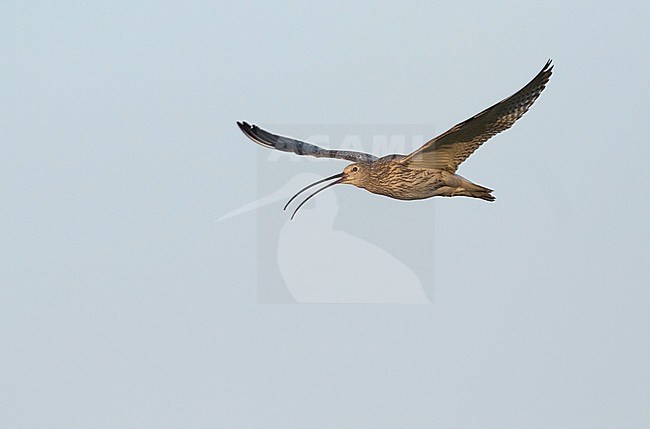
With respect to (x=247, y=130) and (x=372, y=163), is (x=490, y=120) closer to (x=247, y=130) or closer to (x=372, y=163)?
(x=372, y=163)

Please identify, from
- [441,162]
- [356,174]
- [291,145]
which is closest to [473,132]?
[441,162]

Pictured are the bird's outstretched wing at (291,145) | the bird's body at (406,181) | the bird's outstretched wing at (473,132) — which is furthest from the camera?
the bird's outstretched wing at (291,145)

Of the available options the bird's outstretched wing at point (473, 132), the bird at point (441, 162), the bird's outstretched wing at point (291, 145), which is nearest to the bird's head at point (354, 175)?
the bird at point (441, 162)

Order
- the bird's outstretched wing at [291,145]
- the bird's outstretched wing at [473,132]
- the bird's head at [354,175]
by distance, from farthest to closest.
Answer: the bird's outstretched wing at [291,145]
the bird's head at [354,175]
the bird's outstretched wing at [473,132]

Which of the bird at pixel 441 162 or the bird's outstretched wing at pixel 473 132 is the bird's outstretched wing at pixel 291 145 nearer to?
the bird at pixel 441 162

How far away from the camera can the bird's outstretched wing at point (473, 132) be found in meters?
10.8

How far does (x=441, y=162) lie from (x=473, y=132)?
0.47 meters

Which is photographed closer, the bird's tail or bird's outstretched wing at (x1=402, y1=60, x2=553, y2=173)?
bird's outstretched wing at (x1=402, y1=60, x2=553, y2=173)

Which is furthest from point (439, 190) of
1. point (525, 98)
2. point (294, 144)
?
point (294, 144)

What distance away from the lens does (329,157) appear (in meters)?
12.7

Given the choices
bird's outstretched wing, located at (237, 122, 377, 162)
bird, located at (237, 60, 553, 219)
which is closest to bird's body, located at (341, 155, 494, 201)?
bird, located at (237, 60, 553, 219)

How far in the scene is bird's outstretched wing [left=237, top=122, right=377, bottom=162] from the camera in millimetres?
12339

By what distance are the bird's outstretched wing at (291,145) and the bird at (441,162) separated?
1.4 inches

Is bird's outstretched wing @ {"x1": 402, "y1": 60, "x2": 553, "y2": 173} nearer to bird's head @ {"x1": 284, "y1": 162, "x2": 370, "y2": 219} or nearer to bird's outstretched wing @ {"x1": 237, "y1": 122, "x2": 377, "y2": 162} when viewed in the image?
bird's head @ {"x1": 284, "y1": 162, "x2": 370, "y2": 219}
